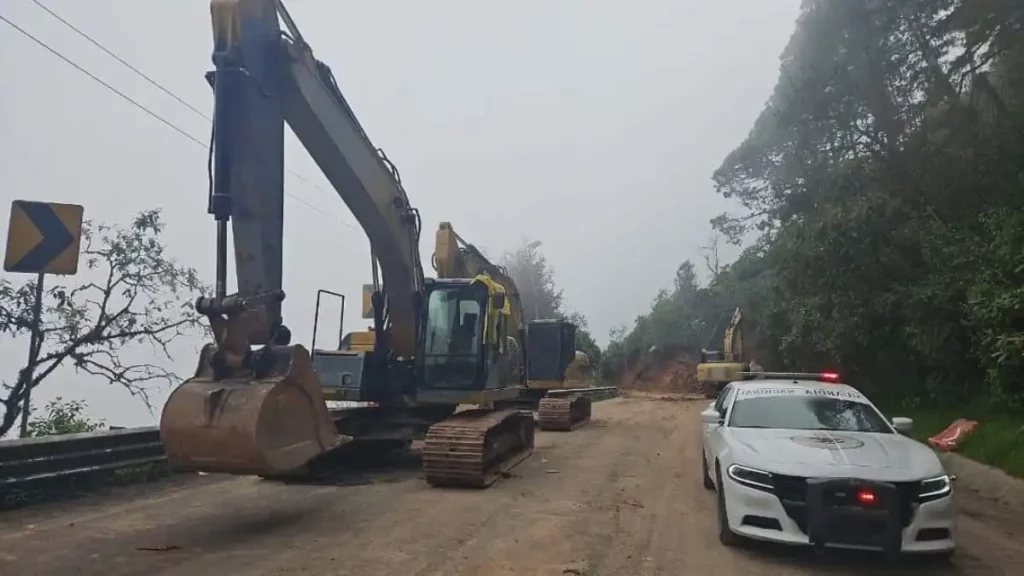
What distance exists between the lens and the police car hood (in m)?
6.34

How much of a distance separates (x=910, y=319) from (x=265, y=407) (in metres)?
12.8

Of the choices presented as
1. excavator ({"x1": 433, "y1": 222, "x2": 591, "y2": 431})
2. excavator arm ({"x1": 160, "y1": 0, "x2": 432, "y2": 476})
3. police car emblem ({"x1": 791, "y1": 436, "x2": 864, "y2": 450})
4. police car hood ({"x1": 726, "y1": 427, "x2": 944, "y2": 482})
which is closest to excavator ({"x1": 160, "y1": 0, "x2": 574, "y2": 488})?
excavator arm ({"x1": 160, "y1": 0, "x2": 432, "y2": 476})

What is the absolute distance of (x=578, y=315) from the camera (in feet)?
213

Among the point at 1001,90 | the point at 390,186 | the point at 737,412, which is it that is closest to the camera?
the point at 737,412

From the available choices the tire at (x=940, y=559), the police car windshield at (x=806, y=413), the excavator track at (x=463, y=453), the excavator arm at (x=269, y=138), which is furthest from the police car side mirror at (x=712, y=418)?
the excavator arm at (x=269, y=138)

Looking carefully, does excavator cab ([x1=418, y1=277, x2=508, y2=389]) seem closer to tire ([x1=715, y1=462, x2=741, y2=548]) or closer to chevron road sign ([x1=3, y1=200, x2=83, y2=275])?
chevron road sign ([x1=3, y1=200, x2=83, y2=275])

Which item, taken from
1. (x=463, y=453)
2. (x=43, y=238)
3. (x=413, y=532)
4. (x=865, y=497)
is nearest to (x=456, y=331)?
(x=463, y=453)

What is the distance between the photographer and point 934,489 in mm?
6305

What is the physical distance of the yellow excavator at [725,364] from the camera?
30984 mm

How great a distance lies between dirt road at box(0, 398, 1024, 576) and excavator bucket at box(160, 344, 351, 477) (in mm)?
716

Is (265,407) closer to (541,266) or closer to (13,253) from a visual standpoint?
(13,253)

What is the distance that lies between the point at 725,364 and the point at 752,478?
83.6ft

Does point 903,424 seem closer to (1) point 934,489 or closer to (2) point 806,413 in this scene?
(2) point 806,413

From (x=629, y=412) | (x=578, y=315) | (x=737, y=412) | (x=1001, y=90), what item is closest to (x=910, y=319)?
(x=1001, y=90)
